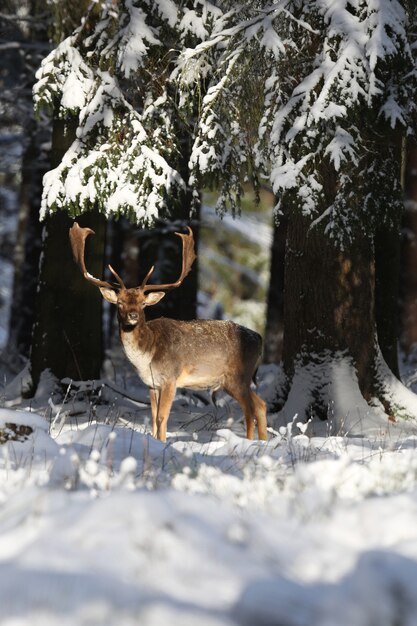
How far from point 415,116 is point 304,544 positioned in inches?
259

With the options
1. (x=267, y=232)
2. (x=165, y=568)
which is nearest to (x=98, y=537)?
(x=165, y=568)

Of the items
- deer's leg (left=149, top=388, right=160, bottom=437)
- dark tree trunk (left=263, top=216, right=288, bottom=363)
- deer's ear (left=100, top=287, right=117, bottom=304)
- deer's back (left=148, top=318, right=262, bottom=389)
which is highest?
deer's ear (left=100, top=287, right=117, bottom=304)

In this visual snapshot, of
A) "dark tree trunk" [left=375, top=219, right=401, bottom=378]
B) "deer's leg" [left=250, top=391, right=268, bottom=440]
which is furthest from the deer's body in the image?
"dark tree trunk" [left=375, top=219, right=401, bottom=378]

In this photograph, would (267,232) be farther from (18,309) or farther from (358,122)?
(358,122)

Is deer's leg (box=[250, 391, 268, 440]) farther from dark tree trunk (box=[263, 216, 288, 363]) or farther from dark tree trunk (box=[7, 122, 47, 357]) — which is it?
dark tree trunk (box=[7, 122, 47, 357])

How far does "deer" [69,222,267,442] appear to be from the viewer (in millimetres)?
9773

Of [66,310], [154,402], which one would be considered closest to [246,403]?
[154,402]

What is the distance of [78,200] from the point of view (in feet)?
35.0

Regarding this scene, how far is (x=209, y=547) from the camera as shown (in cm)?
387

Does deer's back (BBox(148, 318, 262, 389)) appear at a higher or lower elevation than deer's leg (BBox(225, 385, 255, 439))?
higher

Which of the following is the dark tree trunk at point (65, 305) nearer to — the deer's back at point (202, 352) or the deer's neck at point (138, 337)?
the deer's back at point (202, 352)

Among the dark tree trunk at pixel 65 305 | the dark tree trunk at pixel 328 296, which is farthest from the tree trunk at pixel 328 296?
the dark tree trunk at pixel 65 305

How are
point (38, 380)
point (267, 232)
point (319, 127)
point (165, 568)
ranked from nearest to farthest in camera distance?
point (165, 568)
point (319, 127)
point (38, 380)
point (267, 232)

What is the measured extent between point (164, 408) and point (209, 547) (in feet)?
19.2
